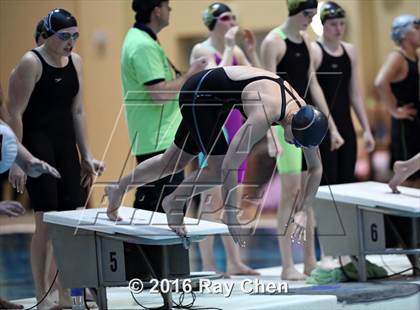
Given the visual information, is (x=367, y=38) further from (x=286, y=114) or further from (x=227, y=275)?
(x=286, y=114)

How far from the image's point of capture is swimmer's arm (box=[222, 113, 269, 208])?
5688 mm

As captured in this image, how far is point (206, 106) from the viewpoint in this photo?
19.8 ft

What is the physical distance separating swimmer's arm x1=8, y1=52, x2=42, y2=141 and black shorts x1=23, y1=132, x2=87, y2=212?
0.48 ft

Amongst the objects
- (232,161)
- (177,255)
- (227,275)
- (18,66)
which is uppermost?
(18,66)

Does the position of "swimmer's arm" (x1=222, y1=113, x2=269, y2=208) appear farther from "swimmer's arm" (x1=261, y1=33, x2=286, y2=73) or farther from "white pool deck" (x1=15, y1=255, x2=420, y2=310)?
"swimmer's arm" (x1=261, y1=33, x2=286, y2=73)

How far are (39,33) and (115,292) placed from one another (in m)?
1.83

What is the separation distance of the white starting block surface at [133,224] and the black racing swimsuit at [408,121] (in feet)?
10.4

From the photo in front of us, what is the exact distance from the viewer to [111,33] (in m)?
9.45

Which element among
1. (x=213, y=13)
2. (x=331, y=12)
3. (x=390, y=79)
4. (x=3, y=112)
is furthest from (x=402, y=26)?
(x=3, y=112)

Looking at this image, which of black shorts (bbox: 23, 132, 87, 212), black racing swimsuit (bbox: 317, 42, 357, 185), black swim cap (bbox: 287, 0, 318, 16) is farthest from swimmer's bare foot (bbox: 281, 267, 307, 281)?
black swim cap (bbox: 287, 0, 318, 16)

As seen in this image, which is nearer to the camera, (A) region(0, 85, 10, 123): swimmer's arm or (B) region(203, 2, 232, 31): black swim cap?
(A) region(0, 85, 10, 123): swimmer's arm

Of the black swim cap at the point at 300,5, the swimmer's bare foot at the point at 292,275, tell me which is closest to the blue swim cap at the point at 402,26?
the black swim cap at the point at 300,5

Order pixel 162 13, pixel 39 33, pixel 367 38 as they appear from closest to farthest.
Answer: pixel 39 33
pixel 162 13
pixel 367 38

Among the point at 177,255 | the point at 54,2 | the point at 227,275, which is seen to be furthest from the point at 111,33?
the point at 177,255
